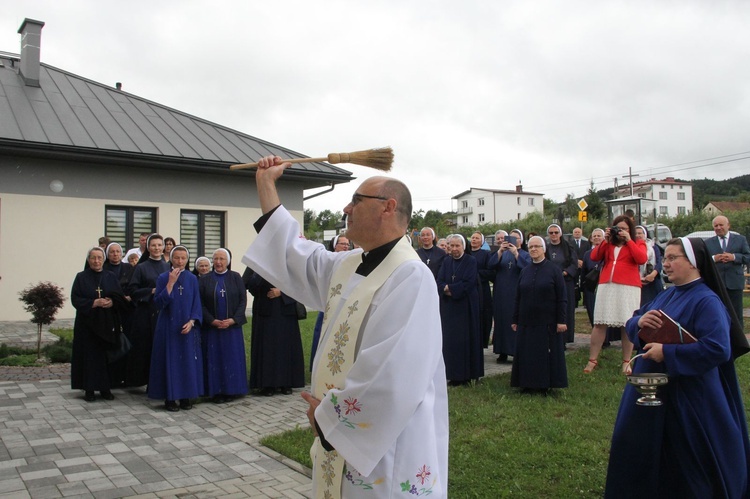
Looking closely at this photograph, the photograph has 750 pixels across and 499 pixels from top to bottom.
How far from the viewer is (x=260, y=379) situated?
348 inches

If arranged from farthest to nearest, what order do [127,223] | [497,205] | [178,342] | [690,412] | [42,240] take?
[497,205] → [127,223] → [42,240] → [178,342] → [690,412]

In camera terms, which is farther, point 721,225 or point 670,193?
point 670,193

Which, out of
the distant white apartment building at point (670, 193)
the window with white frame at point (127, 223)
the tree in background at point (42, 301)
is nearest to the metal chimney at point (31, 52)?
the window with white frame at point (127, 223)

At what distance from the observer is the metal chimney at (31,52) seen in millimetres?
18125

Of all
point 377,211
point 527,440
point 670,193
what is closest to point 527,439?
point 527,440

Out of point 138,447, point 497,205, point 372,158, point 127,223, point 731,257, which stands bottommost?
point 138,447

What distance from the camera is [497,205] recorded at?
97438 millimetres

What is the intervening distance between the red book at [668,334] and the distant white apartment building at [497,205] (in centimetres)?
9205

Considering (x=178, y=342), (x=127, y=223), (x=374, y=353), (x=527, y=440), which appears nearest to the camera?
(x=374, y=353)

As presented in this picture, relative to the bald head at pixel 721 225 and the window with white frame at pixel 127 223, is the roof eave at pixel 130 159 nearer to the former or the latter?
the window with white frame at pixel 127 223

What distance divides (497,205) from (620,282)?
8981cm

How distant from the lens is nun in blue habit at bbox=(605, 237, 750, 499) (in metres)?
3.95

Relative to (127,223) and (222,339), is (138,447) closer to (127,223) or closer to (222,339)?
(222,339)

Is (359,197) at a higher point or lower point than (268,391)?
higher
